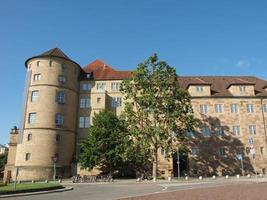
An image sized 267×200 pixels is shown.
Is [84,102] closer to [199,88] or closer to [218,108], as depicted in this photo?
[199,88]

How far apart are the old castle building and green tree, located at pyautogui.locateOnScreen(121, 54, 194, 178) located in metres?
8.04

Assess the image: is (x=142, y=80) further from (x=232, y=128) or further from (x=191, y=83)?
(x=232, y=128)

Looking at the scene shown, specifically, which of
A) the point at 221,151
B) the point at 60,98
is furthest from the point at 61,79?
the point at 221,151

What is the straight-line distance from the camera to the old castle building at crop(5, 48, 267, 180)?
45500 millimetres

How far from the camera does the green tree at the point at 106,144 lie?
41.7 m

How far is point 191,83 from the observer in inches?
2085

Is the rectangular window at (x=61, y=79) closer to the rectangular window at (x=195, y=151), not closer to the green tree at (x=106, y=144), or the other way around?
the green tree at (x=106, y=144)

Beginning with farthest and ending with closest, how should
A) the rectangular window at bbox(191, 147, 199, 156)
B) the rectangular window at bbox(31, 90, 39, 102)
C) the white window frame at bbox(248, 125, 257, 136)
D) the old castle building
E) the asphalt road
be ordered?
the white window frame at bbox(248, 125, 257, 136) → the rectangular window at bbox(191, 147, 199, 156) → the rectangular window at bbox(31, 90, 39, 102) → the old castle building → the asphalt road

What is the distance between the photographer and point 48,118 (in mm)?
46375

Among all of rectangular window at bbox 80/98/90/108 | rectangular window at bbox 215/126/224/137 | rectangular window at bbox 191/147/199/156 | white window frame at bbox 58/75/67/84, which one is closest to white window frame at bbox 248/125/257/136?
rectangular window at bbox 215/126/224/137

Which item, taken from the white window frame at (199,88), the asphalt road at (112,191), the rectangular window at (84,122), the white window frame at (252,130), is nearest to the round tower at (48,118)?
the rectangular window at (84,122)

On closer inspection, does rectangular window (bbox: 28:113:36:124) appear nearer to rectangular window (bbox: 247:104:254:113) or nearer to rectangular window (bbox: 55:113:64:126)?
rectangular window (bbox: 55:113:64:126)

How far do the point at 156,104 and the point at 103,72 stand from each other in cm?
1980

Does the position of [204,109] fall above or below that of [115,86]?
below
